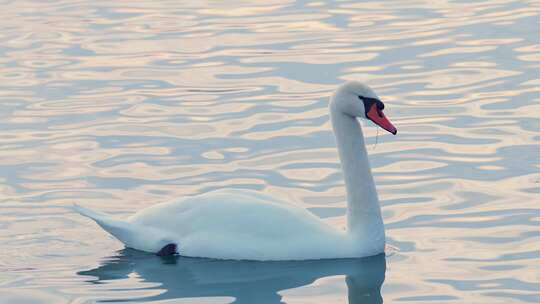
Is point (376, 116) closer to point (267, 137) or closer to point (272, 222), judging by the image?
point (272, 222)

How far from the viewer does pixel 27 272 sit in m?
10.1

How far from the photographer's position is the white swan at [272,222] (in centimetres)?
1025

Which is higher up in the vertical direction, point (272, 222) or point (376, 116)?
point (376, 116)

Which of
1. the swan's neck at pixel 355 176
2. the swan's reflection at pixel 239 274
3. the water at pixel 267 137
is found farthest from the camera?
the swan's neck at pixel 355 176

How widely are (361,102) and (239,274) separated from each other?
53.5 inches

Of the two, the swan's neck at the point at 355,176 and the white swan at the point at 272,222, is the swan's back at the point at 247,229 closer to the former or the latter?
the white swan at the point at 272,222

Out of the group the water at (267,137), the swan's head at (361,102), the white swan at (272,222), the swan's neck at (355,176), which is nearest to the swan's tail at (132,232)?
the white swan at (272,222)

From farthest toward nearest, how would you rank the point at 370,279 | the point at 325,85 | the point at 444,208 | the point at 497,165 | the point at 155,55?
1. the point at 155,55
2. the point at 325,85
3. the point at 497,165
4. the point at 444,208
5. the point at 370,279

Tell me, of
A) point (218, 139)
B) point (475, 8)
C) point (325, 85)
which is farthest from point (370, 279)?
point (475, 8)

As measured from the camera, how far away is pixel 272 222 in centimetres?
1023

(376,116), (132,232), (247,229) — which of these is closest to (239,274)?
(247,229)

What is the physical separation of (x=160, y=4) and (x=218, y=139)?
6.77 metres

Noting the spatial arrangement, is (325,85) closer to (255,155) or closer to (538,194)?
(255,155)

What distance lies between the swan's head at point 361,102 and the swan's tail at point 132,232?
1434 mm
